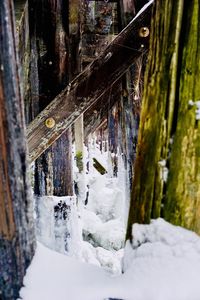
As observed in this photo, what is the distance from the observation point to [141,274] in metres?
1.02

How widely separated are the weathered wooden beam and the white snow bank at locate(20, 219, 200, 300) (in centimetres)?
170

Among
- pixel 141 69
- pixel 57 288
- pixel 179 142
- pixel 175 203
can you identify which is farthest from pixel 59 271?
pixel 141 69

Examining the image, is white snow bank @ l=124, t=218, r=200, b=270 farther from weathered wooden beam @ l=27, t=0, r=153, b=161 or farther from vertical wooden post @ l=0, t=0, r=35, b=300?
weathered wooden beam @ l=27, t=0, r=153, b=161

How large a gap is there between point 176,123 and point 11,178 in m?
0.47

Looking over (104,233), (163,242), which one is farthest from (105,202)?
(163,242)

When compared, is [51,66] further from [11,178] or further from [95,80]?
[11,178]

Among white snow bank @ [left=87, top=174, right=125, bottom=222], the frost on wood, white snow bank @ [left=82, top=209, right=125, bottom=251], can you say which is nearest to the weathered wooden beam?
the frost on wood

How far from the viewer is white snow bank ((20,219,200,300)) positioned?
3.22 ft

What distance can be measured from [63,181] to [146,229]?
7.54 feet

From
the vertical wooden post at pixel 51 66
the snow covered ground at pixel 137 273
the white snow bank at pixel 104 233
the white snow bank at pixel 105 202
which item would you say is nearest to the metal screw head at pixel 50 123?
the vertical wooden post at pixel 51 66

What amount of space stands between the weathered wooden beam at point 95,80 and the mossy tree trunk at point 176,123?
159 cm

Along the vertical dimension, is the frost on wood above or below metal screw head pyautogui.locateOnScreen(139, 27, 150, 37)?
below

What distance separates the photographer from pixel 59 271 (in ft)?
3.57

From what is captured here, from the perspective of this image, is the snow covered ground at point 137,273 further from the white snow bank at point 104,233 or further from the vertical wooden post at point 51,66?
the white snow bank at point 104,233
